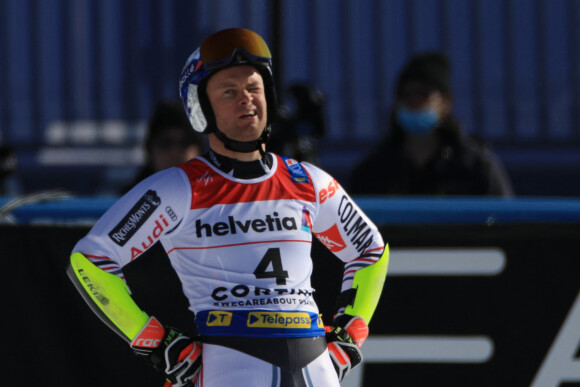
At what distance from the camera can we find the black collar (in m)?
2.36

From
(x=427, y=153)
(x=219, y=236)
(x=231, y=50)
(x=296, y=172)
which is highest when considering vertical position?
(x=231, y=50)

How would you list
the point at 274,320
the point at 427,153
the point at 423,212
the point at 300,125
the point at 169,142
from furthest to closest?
the point at 300,125, the point at 427,153, the point at 169,142, the point at 423,212, the point at 274,320

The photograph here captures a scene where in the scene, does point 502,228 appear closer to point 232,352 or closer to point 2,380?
point 232,352

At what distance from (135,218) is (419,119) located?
218 cm

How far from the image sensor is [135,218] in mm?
2279

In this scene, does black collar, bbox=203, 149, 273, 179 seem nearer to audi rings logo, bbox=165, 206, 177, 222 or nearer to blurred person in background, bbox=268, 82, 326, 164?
audi rings logo, bbox=165, 206, 177, 222

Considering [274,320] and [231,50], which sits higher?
[231,50]

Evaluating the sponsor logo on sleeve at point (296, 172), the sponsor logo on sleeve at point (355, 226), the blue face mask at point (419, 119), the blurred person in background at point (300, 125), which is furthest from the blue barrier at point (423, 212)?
the blurred person in background at point (300, 125)

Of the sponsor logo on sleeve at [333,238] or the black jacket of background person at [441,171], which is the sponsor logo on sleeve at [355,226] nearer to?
the sponsor logo on sleeve at [333,238]

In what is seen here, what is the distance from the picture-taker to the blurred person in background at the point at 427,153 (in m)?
3.85

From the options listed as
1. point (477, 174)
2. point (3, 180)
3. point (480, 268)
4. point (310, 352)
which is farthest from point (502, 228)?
point (3, 180)

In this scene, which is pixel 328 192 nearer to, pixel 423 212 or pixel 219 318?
pixel 219 318

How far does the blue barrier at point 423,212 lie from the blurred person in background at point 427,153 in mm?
764

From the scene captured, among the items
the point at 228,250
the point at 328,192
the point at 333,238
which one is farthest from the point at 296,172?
the point at 228,250
